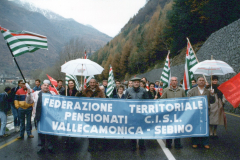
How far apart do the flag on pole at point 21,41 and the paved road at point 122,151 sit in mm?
2592

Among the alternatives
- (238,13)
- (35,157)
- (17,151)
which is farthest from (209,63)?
(238,13)

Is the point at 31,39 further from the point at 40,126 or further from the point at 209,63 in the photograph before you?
the point at 209,63

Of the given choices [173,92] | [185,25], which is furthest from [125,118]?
[185,25]

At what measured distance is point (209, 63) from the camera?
219 inches

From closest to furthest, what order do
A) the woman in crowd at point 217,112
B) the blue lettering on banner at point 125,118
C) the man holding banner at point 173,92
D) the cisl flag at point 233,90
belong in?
the blue lettering on banner at point 125,118 → the cisl flag at point 233,90 → the man holding banner at point 173,92 → the woman in crowd at point 217,112

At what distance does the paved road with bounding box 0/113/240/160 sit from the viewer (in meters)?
4.58

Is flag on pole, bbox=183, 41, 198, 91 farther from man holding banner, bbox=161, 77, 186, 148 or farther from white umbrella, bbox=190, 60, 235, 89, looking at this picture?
man holding banner, bbox=161, 77, 186, 148

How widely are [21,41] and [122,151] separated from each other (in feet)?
13.7

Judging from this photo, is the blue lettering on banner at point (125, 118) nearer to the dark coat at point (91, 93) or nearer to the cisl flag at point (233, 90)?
the dark coat at point (91, 93)

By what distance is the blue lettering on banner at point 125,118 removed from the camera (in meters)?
4.97

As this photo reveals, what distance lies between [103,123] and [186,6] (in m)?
27.0

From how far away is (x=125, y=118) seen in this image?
5.06 m

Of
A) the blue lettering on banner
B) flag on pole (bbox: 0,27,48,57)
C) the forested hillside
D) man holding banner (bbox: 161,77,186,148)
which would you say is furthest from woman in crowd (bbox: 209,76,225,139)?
the forested hillside

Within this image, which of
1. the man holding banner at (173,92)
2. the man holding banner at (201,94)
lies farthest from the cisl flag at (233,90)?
the man holding banner at (173,92)
